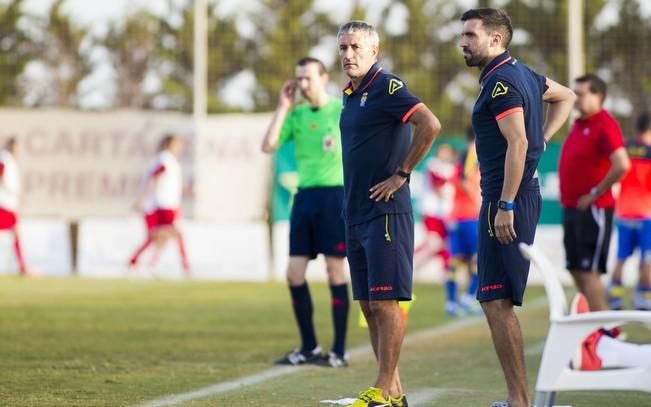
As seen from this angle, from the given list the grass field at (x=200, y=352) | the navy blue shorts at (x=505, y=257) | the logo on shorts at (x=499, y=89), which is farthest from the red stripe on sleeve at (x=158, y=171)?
the logo on shorts at (x=499, y=89)

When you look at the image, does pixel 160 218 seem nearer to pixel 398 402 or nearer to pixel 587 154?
pixel 587 154

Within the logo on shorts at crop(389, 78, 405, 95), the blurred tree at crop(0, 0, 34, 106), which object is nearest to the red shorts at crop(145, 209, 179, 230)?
the blurred tree at crop(0, 0, 34, 106)

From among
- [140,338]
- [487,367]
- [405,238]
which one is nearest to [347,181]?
[405,238]

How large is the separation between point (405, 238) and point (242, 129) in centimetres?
1517

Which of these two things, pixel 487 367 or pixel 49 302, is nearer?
pixel 487 367

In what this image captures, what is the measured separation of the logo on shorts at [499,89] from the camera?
21.9ft

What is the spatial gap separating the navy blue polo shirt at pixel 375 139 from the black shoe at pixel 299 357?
2626 mm

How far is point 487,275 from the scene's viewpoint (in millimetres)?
6836

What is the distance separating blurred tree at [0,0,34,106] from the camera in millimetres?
23406

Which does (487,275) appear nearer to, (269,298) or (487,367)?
(487,367)

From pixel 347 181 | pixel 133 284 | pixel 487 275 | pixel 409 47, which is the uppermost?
pixel 409 47

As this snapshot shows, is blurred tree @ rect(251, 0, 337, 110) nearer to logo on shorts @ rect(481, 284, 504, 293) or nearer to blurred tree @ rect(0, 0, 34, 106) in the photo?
blurred tree @ rect(0, 0, 34, 106)

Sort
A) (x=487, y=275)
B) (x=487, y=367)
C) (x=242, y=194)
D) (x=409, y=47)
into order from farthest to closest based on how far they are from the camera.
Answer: (x=409, y=47) → (x=242, y=194) → (x=487, y=367) → (x=487, y=275)

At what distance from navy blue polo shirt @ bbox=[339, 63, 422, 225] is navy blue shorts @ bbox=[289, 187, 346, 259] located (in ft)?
8.17
